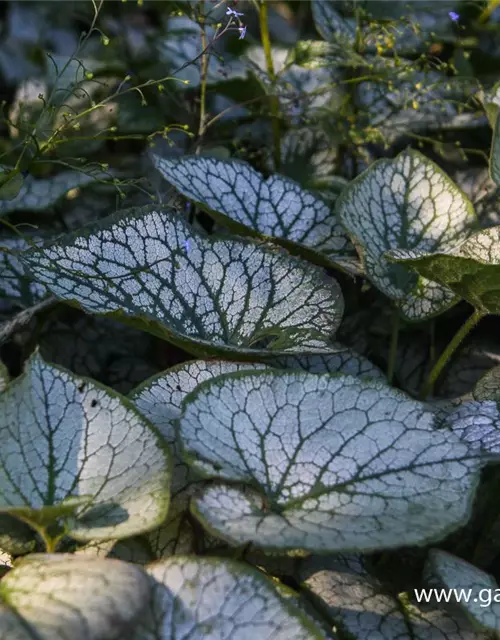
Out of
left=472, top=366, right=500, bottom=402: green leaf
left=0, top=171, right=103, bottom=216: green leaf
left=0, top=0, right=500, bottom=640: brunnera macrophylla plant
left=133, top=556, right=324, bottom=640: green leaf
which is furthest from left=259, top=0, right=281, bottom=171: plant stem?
left=133, top=556, right=324, bottom=640: green leaf

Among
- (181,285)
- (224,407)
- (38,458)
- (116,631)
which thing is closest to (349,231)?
(181,285)

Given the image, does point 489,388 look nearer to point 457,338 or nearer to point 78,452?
point 457,338

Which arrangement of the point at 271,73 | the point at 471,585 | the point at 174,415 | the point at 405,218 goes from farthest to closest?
1. the point at 271,73
2. the point at 405,218
3. the point at 174,415
4. the point at 471,585

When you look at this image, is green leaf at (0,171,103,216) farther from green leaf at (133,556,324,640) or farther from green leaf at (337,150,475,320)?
green leaf at (133,556,324,640)

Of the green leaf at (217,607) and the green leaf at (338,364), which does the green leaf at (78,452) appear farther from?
the green leaf at (338,364)

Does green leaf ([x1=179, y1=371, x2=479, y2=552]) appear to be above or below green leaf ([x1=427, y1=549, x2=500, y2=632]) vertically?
above

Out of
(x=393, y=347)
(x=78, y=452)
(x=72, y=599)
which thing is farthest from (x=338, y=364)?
(x=72, y=599)

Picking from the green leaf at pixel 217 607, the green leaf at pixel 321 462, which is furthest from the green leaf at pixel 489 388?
the green leaf at pixel 217 607
